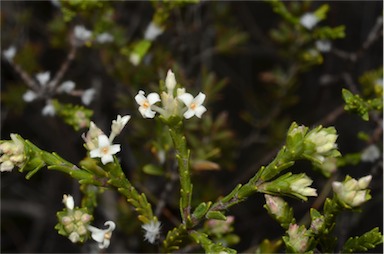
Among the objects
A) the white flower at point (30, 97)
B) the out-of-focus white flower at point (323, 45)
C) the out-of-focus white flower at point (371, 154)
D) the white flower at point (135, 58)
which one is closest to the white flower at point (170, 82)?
the white flower at point (135, 58)

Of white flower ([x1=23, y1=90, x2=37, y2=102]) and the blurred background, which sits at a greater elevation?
the blurred background

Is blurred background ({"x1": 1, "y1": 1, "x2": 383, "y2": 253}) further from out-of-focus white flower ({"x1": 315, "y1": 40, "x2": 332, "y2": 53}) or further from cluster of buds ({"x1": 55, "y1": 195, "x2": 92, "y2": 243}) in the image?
cluster of buds ({"x1": 55, "y1": 195, "x2": 92, "y2": 243})

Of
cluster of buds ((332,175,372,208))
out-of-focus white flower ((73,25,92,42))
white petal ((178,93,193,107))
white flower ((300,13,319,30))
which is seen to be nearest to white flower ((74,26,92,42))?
out-of-focus white flower ((73,25,92,42))

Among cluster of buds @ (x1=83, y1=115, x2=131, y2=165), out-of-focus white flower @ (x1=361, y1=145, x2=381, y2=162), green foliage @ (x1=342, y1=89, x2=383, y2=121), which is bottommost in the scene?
cluster of buds @ (x1=83, y1=115, x2=131, y2=165)

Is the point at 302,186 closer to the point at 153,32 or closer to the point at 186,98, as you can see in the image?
the point at 186,98

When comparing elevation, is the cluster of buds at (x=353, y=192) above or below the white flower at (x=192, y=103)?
below

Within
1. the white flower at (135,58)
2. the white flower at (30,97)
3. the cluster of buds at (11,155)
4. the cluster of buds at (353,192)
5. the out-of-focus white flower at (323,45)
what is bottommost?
the cluster of buds at (353,192)

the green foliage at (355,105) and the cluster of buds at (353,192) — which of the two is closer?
the cluster of buds at (353,192)

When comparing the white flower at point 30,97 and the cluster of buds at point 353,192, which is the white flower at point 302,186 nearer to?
the cluster of buds at point 353,192
